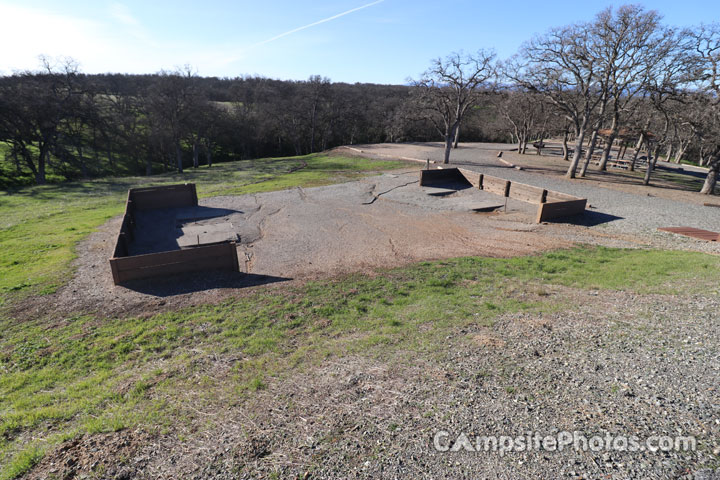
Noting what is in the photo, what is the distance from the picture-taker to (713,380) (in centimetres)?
505

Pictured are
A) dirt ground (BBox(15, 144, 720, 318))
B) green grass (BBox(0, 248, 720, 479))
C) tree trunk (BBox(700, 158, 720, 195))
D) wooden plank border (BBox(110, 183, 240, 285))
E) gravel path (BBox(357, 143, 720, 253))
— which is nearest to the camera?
green grass (BBox(0, 248, 720, 479))

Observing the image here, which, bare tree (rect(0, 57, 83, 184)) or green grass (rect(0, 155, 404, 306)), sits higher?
bare tree (rect(0, 57, 83, 184))

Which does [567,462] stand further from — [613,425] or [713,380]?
[713,380]

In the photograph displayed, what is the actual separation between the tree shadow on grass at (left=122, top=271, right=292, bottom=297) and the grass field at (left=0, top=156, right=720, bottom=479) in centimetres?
95

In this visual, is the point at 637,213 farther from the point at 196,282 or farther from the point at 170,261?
the point at 170,261

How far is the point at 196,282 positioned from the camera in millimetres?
10250

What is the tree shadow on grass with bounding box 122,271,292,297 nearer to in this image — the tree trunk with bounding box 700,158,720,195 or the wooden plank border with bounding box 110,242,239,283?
the wooden plank border with bounding box 110,242,239,283

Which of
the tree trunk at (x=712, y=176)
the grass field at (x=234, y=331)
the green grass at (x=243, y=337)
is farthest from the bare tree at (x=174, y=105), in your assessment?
the tree trunk at (x=712, y=176)

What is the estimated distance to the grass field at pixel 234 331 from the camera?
5.21 m

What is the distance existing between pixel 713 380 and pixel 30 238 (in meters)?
21.4

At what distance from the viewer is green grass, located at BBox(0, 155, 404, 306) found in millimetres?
11039

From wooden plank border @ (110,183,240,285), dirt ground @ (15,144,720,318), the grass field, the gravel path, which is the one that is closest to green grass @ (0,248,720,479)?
the grass field

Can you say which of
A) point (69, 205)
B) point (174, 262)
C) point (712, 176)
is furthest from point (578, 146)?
point (69, 205)

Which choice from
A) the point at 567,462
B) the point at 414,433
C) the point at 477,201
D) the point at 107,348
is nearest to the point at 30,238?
the point at 107,348
